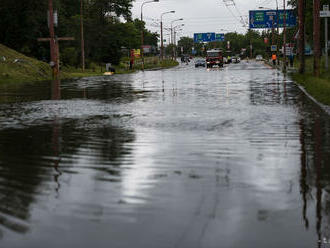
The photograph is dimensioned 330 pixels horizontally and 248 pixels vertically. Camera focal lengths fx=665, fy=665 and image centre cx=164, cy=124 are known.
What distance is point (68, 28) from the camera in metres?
94.9

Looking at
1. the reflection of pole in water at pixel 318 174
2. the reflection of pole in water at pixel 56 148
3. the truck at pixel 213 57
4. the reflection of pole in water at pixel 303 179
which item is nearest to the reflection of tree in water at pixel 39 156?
the reflection of pole in water at pixel 56 148

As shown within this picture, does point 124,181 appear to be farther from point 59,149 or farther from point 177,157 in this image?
point 59,149

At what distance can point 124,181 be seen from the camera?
346 inches

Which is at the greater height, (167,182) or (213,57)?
(213,57)

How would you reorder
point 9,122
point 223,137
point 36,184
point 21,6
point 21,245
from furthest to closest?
point 21,6, point 9,122, point 223,137, point 36,184, point 21,245

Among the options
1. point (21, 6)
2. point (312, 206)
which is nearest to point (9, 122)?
point (312, 206)

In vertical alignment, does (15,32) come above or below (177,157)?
above

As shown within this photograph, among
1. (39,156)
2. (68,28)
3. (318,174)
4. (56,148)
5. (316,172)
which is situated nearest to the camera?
(318,174)

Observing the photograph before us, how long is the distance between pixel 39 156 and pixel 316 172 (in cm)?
470

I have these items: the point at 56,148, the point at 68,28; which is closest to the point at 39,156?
the point at 56,148

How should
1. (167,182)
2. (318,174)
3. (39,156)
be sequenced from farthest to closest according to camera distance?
(39,156)
(318,174)
(167,182)

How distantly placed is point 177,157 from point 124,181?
225cm

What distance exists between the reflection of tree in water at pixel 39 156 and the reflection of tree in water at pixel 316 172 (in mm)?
2809

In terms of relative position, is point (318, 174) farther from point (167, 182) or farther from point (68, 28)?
point (68, 28)
